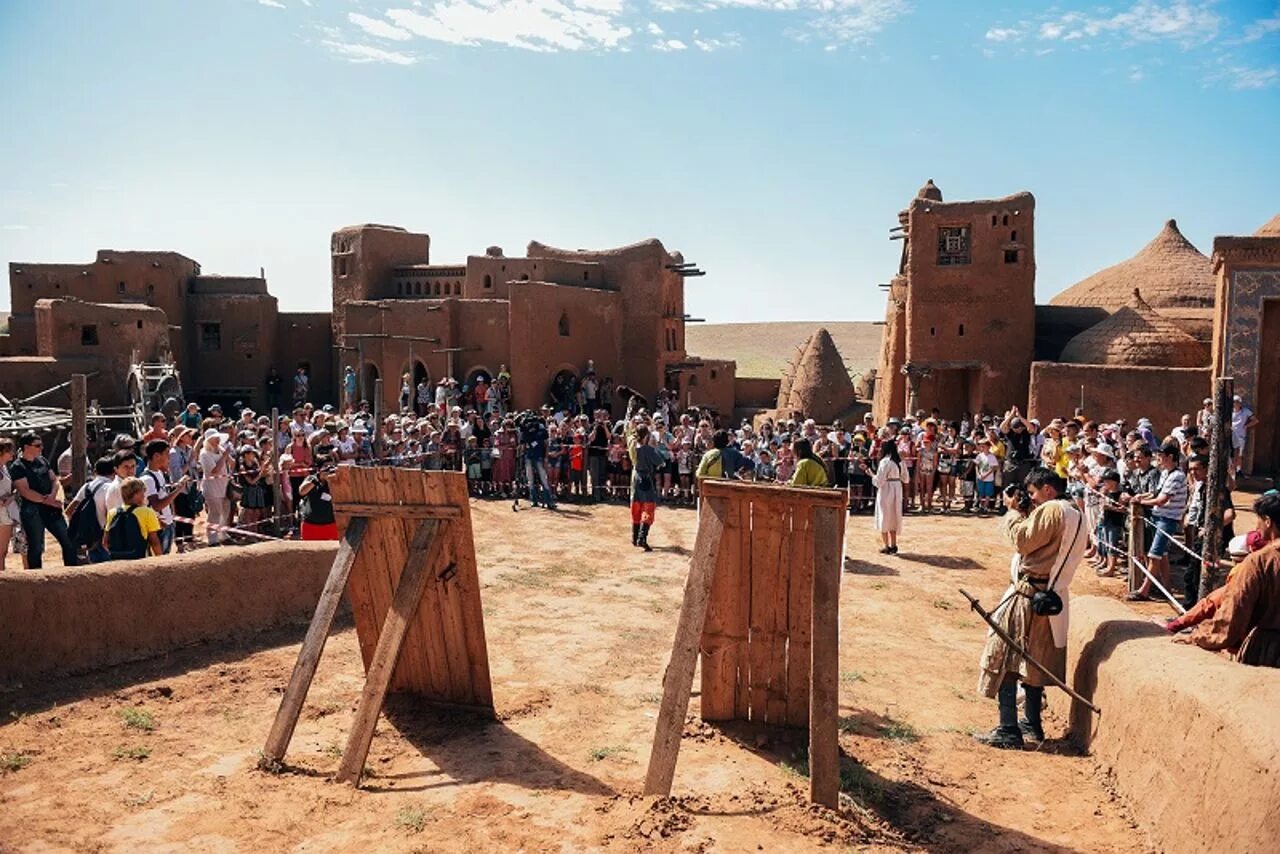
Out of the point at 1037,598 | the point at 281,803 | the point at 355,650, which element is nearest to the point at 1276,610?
the point at 1037,598

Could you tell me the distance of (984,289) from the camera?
2867 cm

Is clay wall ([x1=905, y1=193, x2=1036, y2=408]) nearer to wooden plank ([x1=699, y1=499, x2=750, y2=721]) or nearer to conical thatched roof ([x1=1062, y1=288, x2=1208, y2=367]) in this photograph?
conical thatched roof ([x1=1062, y1=288, x2=1208, y2=367])

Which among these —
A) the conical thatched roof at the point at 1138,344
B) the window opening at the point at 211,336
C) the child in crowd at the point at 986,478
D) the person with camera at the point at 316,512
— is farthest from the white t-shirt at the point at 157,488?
the window opening at the point at 211,336

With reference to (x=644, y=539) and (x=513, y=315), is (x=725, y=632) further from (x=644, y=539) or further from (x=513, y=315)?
(x=513, y=315)

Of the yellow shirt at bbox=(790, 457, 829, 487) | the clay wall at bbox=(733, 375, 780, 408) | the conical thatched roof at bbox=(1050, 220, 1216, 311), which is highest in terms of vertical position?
the conical thatched roof at bbox=(1050, 220, 1216, 311)

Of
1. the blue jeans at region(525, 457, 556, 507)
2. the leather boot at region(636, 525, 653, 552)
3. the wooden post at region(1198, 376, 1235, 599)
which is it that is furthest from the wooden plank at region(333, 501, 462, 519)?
the blue jeans at region(525, 457, 556, 507)

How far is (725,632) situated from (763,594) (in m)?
0.41

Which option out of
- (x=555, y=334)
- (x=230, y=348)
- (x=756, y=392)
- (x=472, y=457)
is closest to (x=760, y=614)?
(x=472, y=457)

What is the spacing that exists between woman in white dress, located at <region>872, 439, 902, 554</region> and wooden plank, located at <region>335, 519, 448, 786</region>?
8.21m

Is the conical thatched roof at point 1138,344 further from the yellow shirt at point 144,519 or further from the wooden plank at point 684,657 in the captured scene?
the yellow shirt at point 144,519

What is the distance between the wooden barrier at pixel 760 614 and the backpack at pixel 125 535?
211 inches

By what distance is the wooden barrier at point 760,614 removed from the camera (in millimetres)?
5586

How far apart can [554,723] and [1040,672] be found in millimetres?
3452

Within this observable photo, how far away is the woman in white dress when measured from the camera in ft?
43.4
